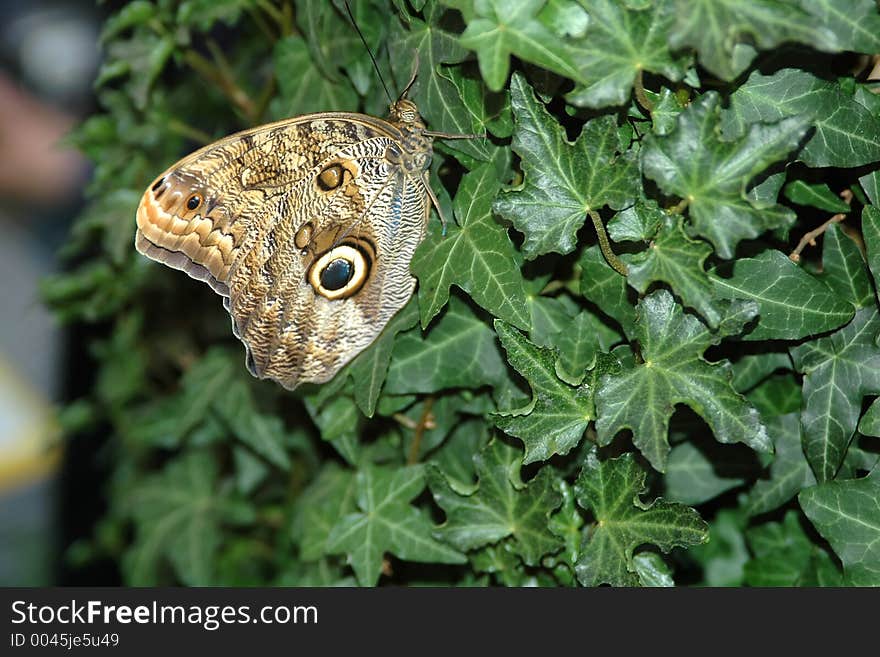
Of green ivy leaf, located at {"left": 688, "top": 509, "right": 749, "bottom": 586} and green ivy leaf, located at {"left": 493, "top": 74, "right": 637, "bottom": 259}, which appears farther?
green ivy leaf, located at {"left": 688, "top": 509, "right": 749, "bottom": 586}

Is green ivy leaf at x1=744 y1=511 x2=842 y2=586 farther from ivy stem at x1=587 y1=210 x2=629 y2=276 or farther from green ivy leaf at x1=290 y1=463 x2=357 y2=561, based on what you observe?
green ivy leaf at x1=290 y1=463 x2=357 y2=561

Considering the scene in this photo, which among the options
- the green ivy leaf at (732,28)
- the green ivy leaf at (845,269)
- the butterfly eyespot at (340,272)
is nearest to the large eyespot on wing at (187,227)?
the butterfly eyespot at (340,272)

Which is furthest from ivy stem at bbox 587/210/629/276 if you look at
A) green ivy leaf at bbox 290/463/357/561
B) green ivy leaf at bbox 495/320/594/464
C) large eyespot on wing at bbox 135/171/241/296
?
green ivy leaf at bbox 290/463/357/561

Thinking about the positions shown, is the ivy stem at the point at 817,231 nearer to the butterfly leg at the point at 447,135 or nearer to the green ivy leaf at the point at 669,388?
the green ivy leaf at the point at 669,388

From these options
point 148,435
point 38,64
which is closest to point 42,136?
point 38,64

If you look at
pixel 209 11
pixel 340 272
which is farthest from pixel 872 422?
pixel 209 11

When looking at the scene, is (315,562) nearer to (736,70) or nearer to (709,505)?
(709,505)
